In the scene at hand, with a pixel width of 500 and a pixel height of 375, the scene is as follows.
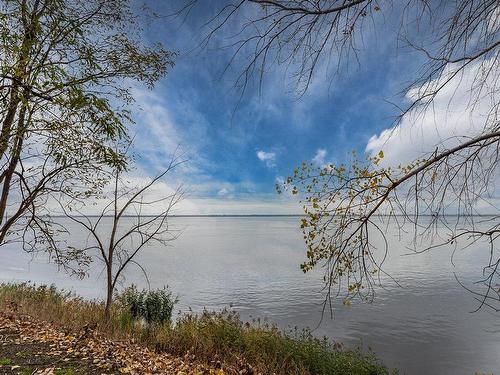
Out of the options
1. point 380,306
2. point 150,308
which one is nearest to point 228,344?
point 150,308

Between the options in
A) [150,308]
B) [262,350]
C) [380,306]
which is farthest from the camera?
[380,306]

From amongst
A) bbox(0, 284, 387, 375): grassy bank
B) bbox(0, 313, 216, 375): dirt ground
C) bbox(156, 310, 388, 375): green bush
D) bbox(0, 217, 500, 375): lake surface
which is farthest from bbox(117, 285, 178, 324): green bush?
bbox(0, 313, 216, 375): dirt ground

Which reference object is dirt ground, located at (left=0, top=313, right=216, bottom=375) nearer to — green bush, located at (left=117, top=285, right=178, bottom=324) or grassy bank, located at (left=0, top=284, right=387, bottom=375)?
grassy bank, located at (left=0, top=284, right=387, bottom=375)

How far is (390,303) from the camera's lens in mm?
21891

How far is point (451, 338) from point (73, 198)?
56.4 feet

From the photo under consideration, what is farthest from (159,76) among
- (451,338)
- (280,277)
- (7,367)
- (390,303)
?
(280,277)

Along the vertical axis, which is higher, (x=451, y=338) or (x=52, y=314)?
(x=52, y=314)

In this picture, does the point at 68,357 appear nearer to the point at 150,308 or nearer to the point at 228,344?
the point at 228,344

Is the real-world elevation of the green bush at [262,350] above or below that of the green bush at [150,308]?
below

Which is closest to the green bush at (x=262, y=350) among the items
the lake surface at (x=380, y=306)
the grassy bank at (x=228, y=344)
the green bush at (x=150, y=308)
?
the grassy bank at (x=228, y=344)

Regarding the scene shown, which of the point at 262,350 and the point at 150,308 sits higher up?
the point at 150,308

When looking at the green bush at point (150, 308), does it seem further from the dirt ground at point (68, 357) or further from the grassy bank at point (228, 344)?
the dirt ground at point (68, 357)

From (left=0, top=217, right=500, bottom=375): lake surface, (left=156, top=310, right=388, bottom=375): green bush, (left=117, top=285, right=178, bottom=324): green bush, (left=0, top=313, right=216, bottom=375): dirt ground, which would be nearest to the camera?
(left=0, top=313, right=216, bottom=375): dirt ground

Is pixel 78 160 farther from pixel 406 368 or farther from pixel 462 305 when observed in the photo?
→ pixel 462 305
